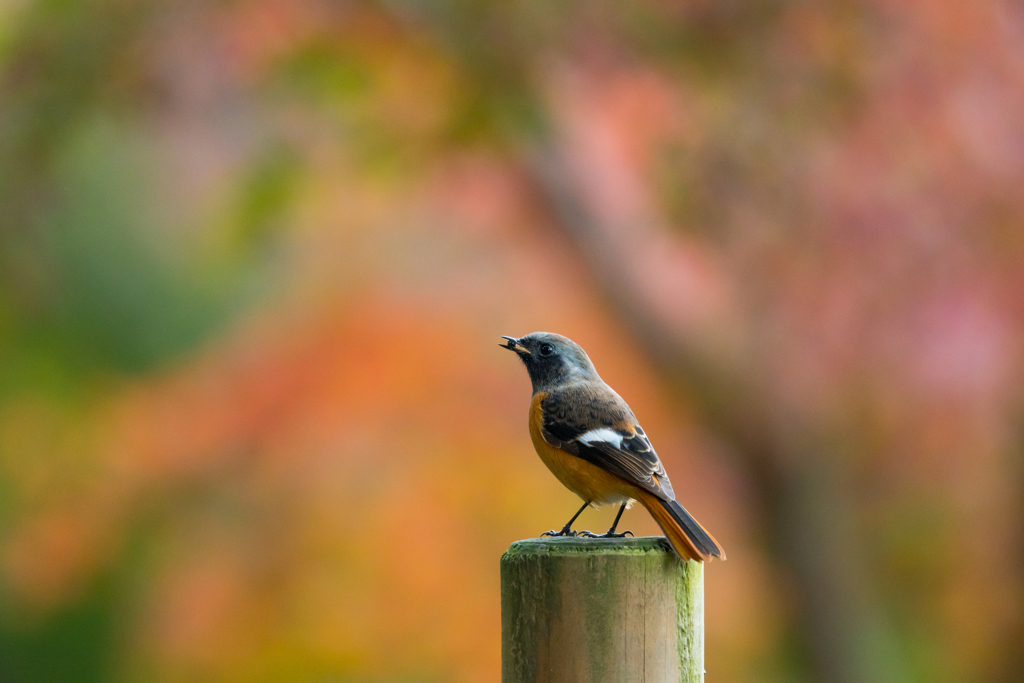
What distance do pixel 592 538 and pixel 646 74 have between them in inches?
197

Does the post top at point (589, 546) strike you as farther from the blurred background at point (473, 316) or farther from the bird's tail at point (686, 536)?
the blurred background at point (473, 316)

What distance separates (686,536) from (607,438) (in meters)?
0.69

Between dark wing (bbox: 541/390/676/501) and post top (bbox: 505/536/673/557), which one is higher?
dark wing (bbox: 541/390/676/501)

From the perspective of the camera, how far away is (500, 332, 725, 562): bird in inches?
101

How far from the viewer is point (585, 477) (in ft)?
8.98

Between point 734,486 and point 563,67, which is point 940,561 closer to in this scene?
point 734,486

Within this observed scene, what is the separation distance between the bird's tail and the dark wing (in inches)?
6.7

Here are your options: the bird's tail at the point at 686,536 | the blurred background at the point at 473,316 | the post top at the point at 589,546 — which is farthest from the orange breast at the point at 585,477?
the blurred background at the point at 473,316

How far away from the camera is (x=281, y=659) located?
10.1 metres

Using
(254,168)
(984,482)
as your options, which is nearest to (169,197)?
(254,168)

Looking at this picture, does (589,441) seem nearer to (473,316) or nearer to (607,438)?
(607,438)

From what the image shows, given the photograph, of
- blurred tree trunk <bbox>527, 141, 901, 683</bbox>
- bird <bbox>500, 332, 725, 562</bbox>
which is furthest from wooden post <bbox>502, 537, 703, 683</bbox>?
blurred tree trunk <bbox>527, 141, 901, 683</bbox>

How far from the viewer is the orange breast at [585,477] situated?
8.75 ft

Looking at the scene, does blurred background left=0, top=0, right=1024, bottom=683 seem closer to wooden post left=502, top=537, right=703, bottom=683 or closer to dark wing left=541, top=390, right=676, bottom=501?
dark wing left=541, top=390, right=676, bottom=501
